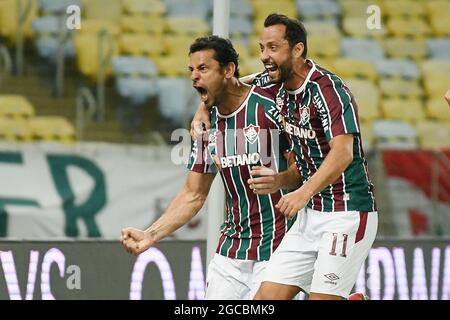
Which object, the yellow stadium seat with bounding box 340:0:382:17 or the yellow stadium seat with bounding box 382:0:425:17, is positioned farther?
the yellow stadium seat with bounding box 382:0:425:17

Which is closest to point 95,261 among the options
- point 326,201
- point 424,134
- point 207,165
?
point 207,165

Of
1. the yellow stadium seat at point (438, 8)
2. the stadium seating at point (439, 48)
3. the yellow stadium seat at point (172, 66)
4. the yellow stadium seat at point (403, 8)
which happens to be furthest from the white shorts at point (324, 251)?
the yellow stadium seat at point (438, 8)

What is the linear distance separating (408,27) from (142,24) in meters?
3.39

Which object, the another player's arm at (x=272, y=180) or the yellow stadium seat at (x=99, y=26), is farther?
the yellow stadium seat at (x=99, y=26)

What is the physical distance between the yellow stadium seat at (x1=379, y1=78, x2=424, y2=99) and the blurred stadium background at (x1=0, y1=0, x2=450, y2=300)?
0.07ft

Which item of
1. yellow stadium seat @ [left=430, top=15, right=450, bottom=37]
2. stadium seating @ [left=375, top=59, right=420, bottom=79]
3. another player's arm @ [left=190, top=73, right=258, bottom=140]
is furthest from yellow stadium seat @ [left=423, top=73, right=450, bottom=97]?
another player's arm @ [left=190, top=73, right=258, bottom=140]

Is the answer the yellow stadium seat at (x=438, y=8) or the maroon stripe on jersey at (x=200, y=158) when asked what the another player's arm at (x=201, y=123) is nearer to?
the maroon stripe on jersey at (x=200, y=158)

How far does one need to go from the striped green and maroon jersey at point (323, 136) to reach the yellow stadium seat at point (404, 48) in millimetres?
8793

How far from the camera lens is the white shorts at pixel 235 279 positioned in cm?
620

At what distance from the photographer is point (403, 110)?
14.1 meters

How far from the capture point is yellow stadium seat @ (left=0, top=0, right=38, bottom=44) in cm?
1282

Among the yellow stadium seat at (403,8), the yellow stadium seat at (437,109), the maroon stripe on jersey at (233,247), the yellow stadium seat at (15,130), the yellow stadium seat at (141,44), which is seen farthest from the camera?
the yellow stadium seat at (403,8)

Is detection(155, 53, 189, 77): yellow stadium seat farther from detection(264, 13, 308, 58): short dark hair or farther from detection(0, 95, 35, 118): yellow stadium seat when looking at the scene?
detection(264, 13, 308, 58): short dark hair

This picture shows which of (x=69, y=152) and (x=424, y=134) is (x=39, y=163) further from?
(x=424, y=134)
